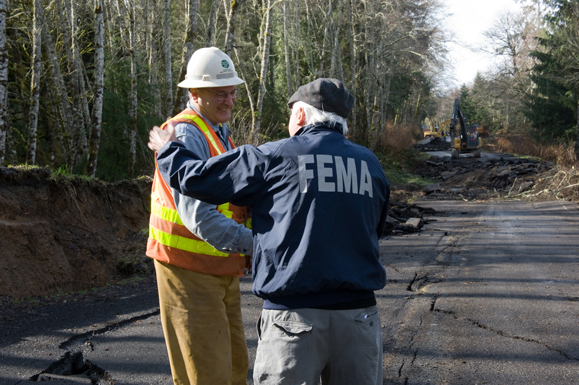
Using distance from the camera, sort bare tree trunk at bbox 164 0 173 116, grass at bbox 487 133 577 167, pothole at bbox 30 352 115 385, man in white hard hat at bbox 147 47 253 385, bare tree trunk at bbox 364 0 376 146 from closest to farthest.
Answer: man in white hard hat at bbox 147 47 253 385, pothole at bbox 30 352 115 385, bare tree trunk at bbox 164 0 173 116, grass at bbox 487 133 577 167, bare tree trunk at bbox 364 0 376 146

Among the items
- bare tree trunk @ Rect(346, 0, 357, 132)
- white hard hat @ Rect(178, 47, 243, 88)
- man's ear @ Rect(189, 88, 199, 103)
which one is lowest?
man's ear @ Rect(189, 88, 199, 103)

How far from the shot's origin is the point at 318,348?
2029mm

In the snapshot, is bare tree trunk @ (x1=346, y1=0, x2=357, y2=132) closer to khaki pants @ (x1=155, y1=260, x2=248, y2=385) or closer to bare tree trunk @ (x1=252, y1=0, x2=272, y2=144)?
bare tree trunk @ (x1=252, y1=0, x2=272, y2=144)

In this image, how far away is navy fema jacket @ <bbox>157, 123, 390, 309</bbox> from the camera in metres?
2.01

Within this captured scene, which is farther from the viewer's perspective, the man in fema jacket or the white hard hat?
the white hard hat

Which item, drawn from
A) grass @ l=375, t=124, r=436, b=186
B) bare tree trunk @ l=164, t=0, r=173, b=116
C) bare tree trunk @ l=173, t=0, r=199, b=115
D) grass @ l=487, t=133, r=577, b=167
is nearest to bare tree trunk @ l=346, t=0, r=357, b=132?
grass @ l=375, t=124, r=436, b=186

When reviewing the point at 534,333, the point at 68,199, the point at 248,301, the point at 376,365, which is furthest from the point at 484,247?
the point at 376,365

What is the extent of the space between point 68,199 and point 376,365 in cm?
696

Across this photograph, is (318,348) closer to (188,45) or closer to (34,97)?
(34,97)

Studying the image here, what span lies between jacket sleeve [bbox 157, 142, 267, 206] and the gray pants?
1.73ft

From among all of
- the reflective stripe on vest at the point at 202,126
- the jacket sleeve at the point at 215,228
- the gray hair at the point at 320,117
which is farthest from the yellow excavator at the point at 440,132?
the jacket sleeve at the point at 215,228

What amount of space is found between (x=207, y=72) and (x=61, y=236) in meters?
5.66

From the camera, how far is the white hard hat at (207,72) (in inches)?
108

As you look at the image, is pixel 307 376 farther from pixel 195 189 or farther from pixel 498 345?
pixel 498 345
